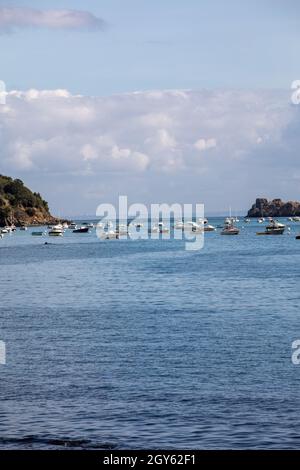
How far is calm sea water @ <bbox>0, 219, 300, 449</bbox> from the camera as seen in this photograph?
31.6 metres

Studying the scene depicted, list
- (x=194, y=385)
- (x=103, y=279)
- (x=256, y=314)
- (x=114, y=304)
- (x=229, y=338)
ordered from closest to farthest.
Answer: (x=194, y=385) < (x=229, y=338) < (x=256, y=314) < (x=114, y=304) < (x=103, y=279)

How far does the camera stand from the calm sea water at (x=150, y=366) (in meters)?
31.6

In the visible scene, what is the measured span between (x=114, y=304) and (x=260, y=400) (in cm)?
3740

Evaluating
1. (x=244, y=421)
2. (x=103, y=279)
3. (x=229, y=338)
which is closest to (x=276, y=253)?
(x=103, y=279)

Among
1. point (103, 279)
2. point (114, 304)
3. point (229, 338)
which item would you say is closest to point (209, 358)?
point (229, 338)

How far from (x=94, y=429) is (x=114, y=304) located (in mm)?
40656

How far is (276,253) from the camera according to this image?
5960 inches

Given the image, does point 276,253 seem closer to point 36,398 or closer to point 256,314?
point 256,314

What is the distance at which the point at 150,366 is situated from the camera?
43.3 meters

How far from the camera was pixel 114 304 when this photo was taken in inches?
2859

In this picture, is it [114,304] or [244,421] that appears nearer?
[244,421]
